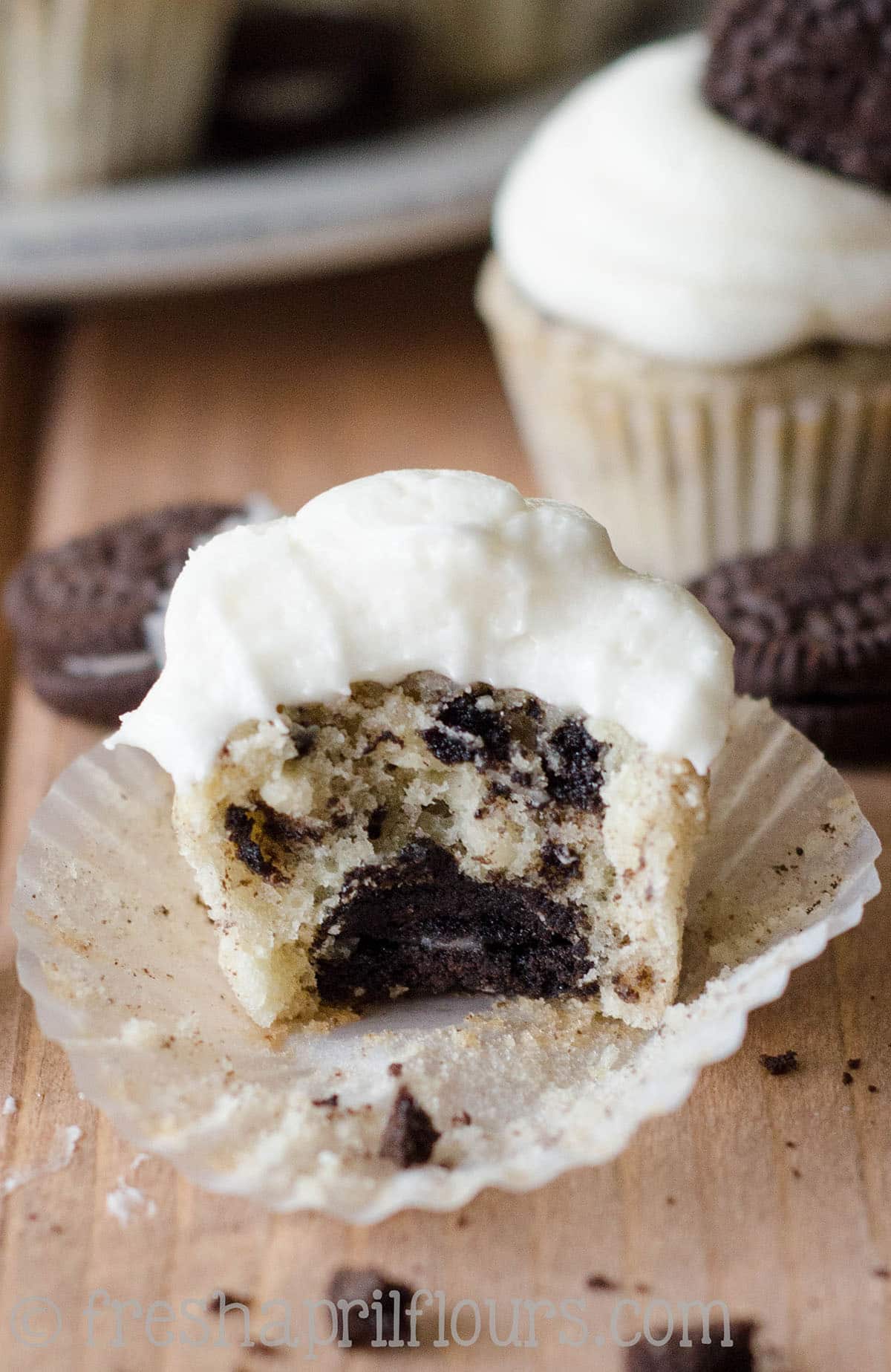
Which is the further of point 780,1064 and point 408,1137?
point 780,1064

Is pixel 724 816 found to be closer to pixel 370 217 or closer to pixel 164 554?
pixel 164 554

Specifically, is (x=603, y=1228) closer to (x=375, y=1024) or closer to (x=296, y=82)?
(x=375, y=1024)

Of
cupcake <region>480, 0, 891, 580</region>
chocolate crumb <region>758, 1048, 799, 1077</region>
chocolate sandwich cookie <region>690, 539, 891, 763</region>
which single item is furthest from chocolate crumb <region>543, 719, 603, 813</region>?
cupcake <region>480, 0, 891, 580</region>

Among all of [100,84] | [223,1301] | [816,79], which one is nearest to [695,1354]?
[223,1301]

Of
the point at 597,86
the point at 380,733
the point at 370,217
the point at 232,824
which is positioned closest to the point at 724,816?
the point at 380,733

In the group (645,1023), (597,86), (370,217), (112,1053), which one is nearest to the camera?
(112,1053)

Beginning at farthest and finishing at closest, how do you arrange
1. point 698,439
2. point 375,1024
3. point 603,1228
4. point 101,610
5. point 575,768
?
1. point 698,439
2. point 101,610
3. point 375,1024
4. point 575,768
5. point 603,1228

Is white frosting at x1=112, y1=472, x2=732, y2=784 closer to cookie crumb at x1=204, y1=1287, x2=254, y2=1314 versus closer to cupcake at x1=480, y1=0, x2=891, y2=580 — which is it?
cookie crumb at x1=204, y1=1287, x2=254, y2=1314
